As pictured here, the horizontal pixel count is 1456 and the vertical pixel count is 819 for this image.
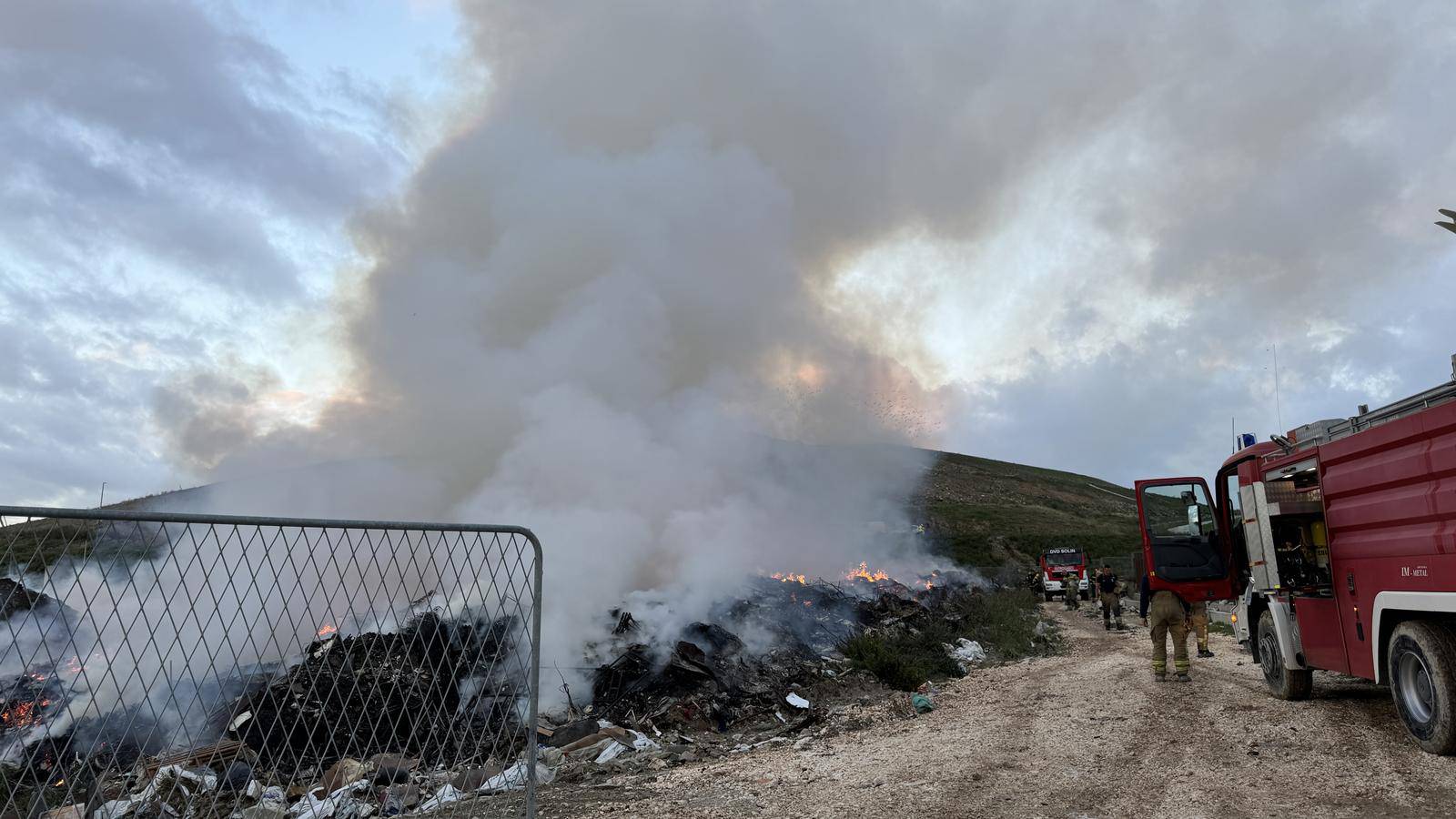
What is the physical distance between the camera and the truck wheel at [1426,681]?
584 centimetres

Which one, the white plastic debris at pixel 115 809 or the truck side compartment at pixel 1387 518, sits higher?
the truck side compartment at pixel 1387 518

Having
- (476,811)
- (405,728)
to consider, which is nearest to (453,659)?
(405,728)

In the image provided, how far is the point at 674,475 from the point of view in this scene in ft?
71.8

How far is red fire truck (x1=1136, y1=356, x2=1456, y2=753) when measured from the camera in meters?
5.88

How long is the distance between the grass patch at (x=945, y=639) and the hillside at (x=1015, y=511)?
27.2 m

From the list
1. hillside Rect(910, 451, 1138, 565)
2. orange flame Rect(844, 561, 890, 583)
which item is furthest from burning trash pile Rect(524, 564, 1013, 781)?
hillside Rect(910, 451, 1138, 565)

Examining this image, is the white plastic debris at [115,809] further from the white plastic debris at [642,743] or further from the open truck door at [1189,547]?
the open truck door at [1189,547]

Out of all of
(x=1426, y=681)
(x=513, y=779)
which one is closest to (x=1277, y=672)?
(x=1426, y=681)

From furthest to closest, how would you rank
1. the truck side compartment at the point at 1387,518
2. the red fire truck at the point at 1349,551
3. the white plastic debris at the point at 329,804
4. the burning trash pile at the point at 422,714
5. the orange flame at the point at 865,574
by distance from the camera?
the orange flame at the point at 865,574, the white plastic debris at the point at 329,804, the burning trash pile at the point at 422,714, the red fire truck at the point at 1349,551, the truck side compartment at the point at 1387,518

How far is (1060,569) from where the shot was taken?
95.8 feet

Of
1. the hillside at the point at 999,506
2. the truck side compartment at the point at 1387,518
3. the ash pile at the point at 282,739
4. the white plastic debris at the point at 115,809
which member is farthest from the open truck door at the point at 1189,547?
the hillside at the point at 999,506

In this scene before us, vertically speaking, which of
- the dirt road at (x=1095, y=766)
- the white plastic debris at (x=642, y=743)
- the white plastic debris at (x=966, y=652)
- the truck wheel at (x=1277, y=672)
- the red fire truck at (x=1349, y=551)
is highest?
the red fire truck at (x=1349, y=551)

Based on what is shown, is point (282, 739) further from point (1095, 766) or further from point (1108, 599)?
point (1108, 599)

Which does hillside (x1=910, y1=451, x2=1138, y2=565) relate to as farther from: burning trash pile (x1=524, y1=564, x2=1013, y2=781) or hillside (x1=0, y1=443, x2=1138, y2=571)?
burning trash pile (x1=524, y1=564, x2=1013, y2=781)
